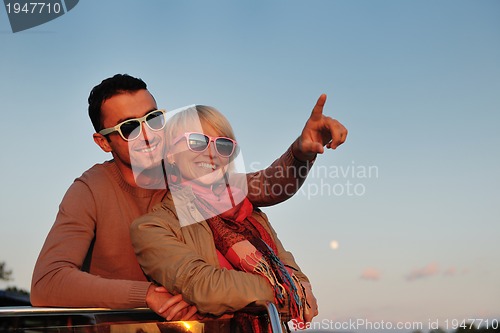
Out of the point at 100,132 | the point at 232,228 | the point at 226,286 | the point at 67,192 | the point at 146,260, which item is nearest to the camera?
the point at 226,286

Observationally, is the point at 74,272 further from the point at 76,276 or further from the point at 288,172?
the point at 288,172

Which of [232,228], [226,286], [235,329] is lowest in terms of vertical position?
[235,329]

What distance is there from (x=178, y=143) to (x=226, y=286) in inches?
32.8

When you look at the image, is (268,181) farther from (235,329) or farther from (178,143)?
(235,329)

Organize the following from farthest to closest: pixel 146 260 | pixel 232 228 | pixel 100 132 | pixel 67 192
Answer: pixel 100 132 → pixel 67 192 → pixel 232 228 → pixel 146 260

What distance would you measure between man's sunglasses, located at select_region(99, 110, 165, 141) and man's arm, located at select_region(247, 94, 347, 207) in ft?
1.72

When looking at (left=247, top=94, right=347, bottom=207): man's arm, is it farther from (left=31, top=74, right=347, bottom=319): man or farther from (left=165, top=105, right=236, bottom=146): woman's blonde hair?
(left=165, top=105, right=236, bottom=146): woman's blonde hair

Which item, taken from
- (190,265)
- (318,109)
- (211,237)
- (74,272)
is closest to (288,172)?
(318,109)

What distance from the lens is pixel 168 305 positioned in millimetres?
2416

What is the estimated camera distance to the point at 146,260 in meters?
2.56

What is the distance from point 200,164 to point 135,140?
484 mm

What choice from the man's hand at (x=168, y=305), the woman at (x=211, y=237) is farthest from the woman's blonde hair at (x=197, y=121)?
the man's hand at (x=168, y=305)

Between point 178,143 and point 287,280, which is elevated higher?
point 178,143

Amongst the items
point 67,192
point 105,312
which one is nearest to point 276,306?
point 105,312
